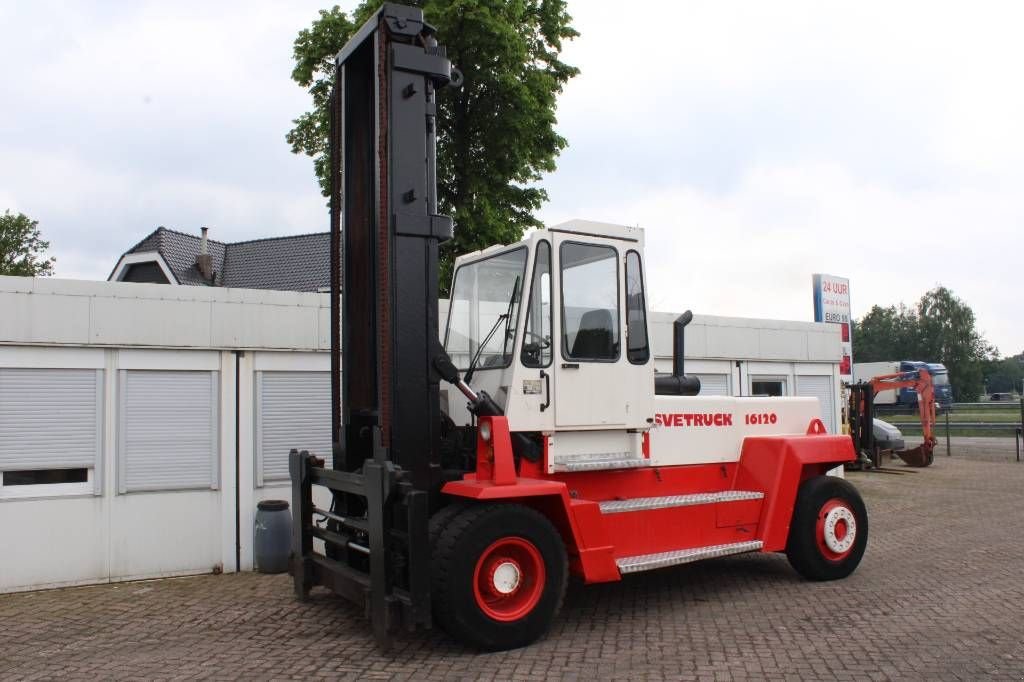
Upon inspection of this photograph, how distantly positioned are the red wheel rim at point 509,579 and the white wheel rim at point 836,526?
132 inches

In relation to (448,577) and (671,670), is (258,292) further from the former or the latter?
(671,670)

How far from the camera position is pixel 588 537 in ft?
20.7

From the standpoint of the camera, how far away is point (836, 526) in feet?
26.5

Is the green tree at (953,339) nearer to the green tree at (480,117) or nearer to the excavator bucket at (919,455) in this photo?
the excavator bucket at (919,455)

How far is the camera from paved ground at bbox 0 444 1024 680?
5.59 metres

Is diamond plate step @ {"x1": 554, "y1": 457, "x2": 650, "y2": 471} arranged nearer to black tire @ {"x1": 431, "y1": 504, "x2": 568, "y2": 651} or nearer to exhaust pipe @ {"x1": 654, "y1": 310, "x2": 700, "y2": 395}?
black tire @ {"x1": 431, "y1": 504, "x2": 568, "y2": 651}

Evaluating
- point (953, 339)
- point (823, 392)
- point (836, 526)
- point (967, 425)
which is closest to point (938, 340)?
point (953, 339)

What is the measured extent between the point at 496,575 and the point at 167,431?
15.3 feet

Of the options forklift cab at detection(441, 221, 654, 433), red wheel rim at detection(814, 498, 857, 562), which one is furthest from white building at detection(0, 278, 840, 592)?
red wheel rim at detection(814, 498, 857, 562)

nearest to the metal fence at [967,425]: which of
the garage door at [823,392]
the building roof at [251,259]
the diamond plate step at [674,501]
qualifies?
the garage door at [823,392]

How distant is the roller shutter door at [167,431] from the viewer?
872cm

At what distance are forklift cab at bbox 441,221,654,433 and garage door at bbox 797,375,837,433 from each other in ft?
31.1

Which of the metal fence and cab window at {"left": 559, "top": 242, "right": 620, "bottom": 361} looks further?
the metal fence

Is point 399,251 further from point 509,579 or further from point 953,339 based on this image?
point 953,339
